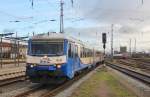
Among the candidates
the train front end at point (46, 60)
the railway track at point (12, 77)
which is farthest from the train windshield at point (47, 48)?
the railway track at point (12, 77)

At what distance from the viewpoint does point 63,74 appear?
81.3ft

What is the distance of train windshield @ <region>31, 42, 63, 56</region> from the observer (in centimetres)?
2531

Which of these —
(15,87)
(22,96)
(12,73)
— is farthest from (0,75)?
(22,96)

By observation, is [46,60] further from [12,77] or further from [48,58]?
[12,77]

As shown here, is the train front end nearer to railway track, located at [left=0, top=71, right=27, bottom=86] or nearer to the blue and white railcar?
the blue and white railcar

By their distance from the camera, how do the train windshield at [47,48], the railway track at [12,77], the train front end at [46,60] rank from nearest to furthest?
the train front end at [46,60]
the train windshield at [47,48]
the railway track at [12,77]

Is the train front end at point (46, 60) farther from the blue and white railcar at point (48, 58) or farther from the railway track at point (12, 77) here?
the railway track at point (12, 77)

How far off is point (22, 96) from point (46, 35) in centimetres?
642

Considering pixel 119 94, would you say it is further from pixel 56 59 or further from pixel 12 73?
pixel 12 73

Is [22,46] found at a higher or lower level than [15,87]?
higher

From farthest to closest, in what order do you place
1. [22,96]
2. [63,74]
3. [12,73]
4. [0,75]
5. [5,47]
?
[5,47], [12,73], [0,75], [63,74], [22,96]

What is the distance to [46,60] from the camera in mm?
24891

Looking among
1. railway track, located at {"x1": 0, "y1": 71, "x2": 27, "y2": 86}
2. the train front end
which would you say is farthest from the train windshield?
railway track, located at {"x1": 0, "y1": 71, "x2": 27, "y2": 86}

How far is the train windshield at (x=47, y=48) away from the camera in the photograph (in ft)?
83.0
